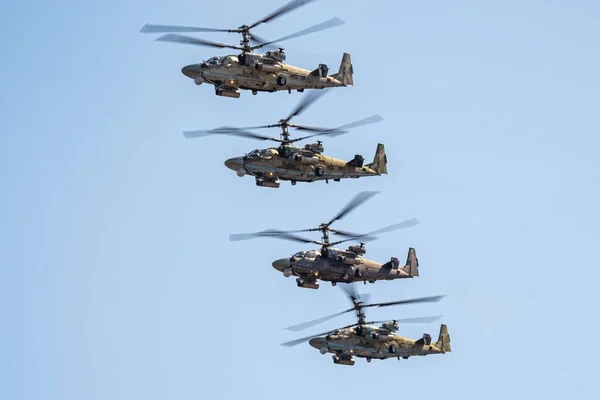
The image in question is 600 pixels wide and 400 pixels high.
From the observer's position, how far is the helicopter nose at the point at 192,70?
380 ft

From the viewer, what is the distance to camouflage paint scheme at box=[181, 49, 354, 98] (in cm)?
11606

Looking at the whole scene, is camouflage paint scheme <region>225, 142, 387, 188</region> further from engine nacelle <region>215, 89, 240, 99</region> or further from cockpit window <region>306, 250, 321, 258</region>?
cockpit window <region>306, 250, 321, 258</region>

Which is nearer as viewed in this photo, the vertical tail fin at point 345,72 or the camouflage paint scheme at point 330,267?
the camouflage paint scheme at point 330,267

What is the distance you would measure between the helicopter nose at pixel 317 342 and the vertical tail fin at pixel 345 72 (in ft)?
72.0

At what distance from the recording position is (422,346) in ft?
423

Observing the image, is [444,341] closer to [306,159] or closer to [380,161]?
[380,161]

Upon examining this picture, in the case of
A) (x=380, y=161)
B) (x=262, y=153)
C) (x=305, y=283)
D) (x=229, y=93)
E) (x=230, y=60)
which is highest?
(x=230, y=60)

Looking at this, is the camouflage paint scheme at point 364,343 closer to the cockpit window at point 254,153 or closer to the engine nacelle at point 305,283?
the engine nacelle at point 305,283

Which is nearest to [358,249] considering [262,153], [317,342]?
[317,342]

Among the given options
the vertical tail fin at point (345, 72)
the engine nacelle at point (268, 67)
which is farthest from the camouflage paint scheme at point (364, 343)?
the engine nacelle at point (268, 67)

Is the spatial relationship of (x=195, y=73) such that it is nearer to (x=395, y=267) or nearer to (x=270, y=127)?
(x=270, y=127)

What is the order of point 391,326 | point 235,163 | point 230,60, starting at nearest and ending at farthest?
point 230,60, point 235,163, point 391,326

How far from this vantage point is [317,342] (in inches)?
4916

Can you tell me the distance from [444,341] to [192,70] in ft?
118
